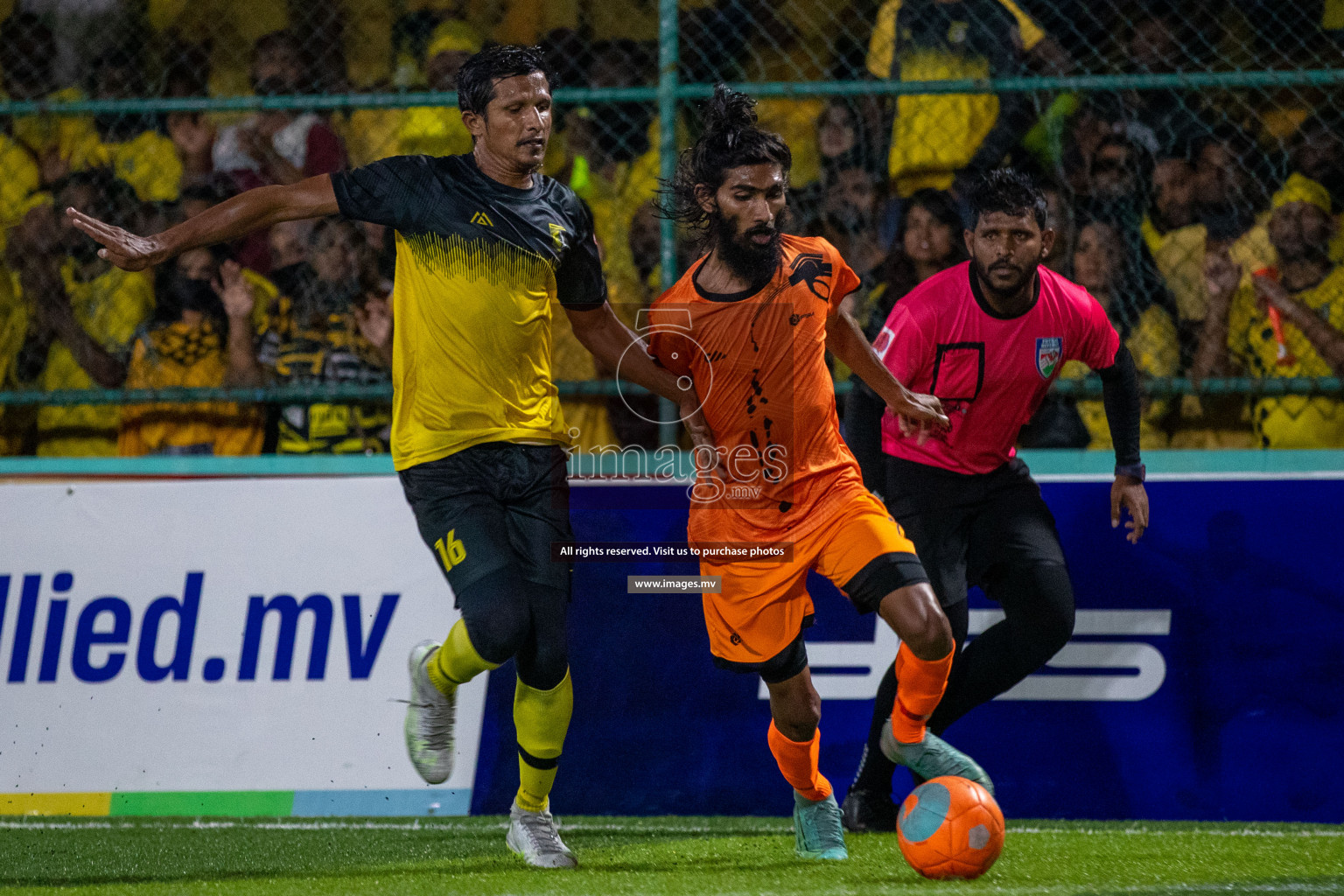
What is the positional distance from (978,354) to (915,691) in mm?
1238

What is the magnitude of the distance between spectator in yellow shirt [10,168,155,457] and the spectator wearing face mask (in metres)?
0.13

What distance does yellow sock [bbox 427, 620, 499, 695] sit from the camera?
4.16 metres

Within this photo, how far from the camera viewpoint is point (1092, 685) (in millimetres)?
5316

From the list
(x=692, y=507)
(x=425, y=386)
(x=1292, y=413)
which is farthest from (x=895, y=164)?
(x=425, y=386)

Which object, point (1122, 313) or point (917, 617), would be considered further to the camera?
point (1122, 313)

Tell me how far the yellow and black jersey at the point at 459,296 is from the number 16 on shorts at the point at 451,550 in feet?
0.85

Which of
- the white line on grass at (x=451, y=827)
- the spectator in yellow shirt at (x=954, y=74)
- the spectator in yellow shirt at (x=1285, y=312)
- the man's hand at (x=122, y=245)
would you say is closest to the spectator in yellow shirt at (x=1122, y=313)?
the spectator in yellow shirt at (x=1285, y=312)

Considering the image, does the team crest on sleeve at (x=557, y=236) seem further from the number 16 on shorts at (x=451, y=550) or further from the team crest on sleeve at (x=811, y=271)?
the number 16 on shorts at (x=451, y=550)

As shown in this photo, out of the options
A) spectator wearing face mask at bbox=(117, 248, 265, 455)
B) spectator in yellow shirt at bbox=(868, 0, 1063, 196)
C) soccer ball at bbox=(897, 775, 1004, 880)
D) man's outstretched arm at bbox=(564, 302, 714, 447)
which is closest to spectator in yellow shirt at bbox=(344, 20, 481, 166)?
spectator wearing face mask at bbox=(117, 248, 265, 455)

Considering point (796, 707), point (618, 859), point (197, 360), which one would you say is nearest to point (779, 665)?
point (796, 707)

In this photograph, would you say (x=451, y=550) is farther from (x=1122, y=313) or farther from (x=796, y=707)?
(x=1122, y=313)

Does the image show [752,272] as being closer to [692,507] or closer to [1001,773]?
[692,507]

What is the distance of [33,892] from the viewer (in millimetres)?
3936

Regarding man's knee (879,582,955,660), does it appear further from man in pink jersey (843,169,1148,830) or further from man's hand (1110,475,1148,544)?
man's hand (1110,475,1148,544)
